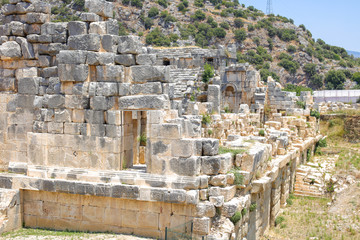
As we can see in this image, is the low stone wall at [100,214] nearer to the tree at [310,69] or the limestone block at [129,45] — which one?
the limestone block at [129,45]

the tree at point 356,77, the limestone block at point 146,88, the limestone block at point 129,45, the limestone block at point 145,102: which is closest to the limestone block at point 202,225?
the limestone block at point 145,102

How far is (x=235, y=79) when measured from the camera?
81.5 feet

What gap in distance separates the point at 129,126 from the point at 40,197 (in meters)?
2.65

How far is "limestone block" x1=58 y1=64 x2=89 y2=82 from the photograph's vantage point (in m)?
9.27

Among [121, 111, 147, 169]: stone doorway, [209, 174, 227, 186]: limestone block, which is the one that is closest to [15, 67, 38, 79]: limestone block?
[121, 111, 147, 169]: stone doorway

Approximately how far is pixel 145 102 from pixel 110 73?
3.39 ft

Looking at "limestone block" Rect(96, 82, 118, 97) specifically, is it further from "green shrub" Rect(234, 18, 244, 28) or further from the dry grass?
"green shrub" Rect(234, 18, 244, 28)

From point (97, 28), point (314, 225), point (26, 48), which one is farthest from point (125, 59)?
point (314, 225)

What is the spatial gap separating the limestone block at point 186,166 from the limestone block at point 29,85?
13.1ft

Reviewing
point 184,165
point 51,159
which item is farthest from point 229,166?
point 51,159

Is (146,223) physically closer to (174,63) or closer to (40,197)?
(40,197)

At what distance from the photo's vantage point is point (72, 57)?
30.5ft

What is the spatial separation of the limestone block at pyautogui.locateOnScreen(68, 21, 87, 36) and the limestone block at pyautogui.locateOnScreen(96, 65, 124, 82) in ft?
3.06

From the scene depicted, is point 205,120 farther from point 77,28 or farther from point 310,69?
point 310,69
